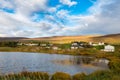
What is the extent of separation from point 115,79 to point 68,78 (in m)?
12.7

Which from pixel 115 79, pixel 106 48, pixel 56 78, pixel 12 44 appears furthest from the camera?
pixel 12 44

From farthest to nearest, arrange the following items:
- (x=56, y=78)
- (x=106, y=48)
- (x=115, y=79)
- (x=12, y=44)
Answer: (x=12, y=44) < (x=106, y=48) < (x=56, y=78) < (x=115, y=79)

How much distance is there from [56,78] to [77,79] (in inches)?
113

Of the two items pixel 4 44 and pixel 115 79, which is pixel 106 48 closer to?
pixel 4 44

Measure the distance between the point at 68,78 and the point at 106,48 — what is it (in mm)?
132921

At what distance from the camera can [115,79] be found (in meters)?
21.3

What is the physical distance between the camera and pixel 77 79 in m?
33.2

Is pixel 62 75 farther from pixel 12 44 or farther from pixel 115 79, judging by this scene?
pixel 12 44

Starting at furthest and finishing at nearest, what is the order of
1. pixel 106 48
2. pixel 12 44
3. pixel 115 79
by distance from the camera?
pixel 12 44 < pixel 106 48 < pixel 115 79

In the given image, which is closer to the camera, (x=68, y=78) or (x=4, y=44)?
(x=68, y=78)

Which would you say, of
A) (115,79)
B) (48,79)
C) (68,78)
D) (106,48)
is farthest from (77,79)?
(106,48)

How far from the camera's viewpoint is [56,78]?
33094mm

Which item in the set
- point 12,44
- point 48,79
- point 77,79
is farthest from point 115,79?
point 12,44

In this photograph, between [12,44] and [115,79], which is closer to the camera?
[115,79]
